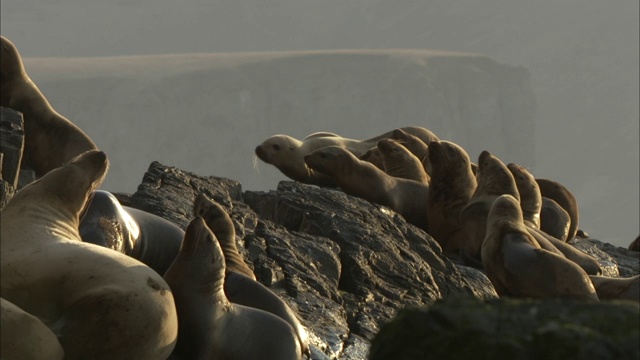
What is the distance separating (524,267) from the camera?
36.4 feet

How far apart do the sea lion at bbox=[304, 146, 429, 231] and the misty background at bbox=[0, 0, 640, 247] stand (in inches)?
3921

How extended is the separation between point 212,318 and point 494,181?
7941 millimetres

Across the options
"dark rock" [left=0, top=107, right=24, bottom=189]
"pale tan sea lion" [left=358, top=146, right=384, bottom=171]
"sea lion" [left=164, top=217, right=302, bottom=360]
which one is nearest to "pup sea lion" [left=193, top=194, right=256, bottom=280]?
"sea lion" [left=164, top=217, right=302, bottom=360]

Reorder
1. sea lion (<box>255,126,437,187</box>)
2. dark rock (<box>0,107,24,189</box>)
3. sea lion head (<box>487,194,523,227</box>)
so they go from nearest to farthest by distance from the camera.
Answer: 1. dark rock (<box>0,107,24,189</box>)
2. sea lion head (<box>487,194,523,227</box>)
3. sea lion (<box>255,126,437,187</box>)

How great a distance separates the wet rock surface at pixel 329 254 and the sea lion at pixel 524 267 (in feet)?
1.14

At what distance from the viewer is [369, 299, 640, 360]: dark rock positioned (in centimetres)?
314

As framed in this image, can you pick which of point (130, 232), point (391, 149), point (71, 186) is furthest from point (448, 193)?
point (71, 186)

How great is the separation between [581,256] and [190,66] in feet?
378

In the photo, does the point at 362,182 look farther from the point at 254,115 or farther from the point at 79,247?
the point at 254,115

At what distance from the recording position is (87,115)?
11712 cm

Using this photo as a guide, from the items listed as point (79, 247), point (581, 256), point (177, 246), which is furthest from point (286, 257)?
point (581, 256)

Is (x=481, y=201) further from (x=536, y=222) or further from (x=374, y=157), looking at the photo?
(x=374, y=157)

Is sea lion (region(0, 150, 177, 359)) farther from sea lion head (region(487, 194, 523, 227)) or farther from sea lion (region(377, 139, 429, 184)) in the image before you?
sea lion (region(377, 139, 429, 184))

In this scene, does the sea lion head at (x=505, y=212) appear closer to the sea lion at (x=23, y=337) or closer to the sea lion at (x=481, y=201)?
the sea lion at (x=481, y=201)
